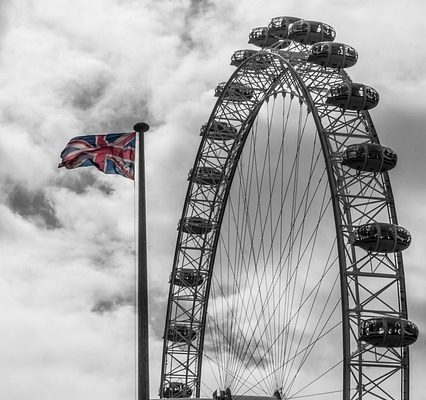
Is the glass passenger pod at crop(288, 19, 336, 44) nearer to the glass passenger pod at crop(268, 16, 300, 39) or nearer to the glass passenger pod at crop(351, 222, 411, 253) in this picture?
the glass passenger pod at crop(268, 16, 300, 39)

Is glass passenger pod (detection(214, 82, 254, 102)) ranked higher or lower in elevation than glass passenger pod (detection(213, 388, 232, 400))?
higher

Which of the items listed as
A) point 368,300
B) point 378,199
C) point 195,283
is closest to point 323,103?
point 378,199

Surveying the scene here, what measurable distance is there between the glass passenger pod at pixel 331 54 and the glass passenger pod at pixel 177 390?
2251cm

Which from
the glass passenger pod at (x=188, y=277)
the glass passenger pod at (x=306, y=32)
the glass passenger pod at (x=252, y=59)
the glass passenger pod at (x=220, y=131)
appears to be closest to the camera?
the glass passenger pod at (x=306, y=32)

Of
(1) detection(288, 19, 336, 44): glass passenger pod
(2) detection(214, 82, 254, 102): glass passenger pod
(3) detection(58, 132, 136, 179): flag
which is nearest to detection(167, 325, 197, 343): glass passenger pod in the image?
(2) detection(214, 82, 254, 102): glass passenger pod

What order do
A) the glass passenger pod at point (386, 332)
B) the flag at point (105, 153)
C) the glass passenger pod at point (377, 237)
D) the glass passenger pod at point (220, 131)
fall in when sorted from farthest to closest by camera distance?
the glass passenger pod at point (220, 131) → the glass passenger pod at point (377, 237) → the glass passenger pod at point (386, 332) → the flag at point (105, 153)

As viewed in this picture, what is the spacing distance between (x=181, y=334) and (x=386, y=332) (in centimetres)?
2276

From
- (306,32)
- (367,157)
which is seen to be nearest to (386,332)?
(367,157)

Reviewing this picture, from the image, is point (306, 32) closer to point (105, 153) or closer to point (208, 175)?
point (208, 175)

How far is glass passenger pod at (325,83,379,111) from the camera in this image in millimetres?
37719

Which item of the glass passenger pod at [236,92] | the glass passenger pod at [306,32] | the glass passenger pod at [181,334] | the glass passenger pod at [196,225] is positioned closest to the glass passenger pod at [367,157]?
the glass passenger pod at [306,32]

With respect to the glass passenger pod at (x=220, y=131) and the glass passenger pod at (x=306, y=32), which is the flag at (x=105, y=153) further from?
the glass passenger pod at (x=220, y=131)

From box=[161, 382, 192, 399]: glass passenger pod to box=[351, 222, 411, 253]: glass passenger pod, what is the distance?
21433 mm

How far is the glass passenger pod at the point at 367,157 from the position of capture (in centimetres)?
3641
